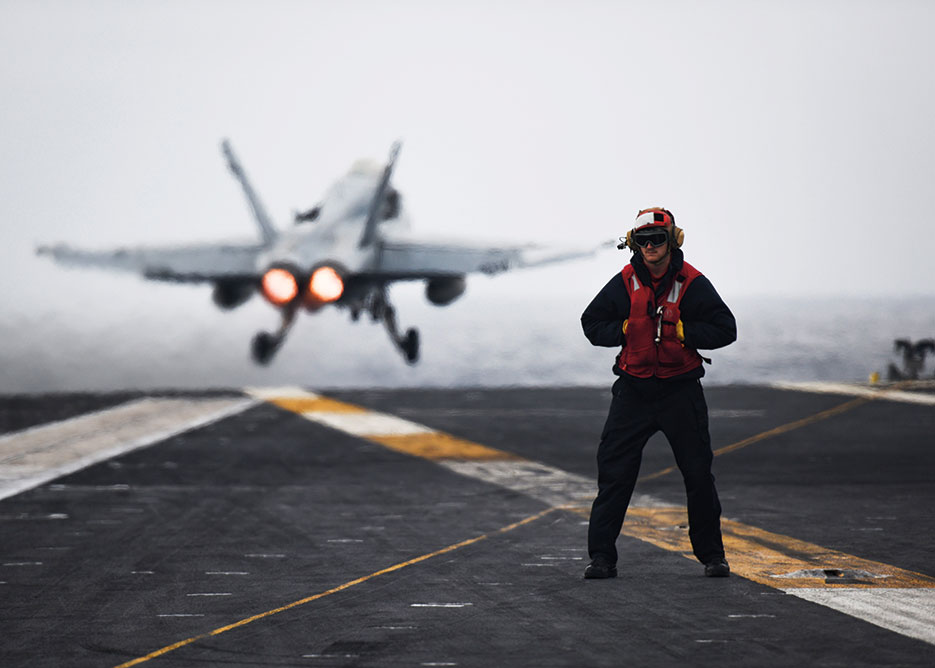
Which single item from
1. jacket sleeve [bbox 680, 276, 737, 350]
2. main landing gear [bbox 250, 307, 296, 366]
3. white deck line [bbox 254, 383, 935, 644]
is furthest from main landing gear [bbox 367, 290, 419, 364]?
jacket sleeve [bbox 680, 276, 737, 350]

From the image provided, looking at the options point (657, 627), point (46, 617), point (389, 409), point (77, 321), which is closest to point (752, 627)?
point (657, 627)

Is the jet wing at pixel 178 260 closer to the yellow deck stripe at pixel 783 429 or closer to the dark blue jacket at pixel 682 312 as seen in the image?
the yellow deck stripe at pixel 783 429

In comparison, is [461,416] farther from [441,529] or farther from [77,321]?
[77,321]

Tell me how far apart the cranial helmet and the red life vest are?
0.17 metres

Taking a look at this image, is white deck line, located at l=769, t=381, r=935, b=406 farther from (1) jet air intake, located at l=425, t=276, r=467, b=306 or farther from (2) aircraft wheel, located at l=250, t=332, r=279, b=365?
(2) aircraft wheel, located at l=250, t=332, r=279, b=365

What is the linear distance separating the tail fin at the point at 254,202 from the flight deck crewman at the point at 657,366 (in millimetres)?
21345

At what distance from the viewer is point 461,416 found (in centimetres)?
2020

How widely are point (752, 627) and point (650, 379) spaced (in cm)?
182

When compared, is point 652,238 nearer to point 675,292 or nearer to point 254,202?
point 675,292

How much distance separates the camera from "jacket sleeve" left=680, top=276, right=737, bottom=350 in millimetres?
7227

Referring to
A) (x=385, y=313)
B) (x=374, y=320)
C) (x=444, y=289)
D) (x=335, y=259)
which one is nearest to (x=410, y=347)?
(x=385, y=313)

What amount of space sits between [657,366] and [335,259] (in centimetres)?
1900

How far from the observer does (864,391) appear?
Answer: 80.7 feet

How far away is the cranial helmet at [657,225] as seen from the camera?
734 cm
